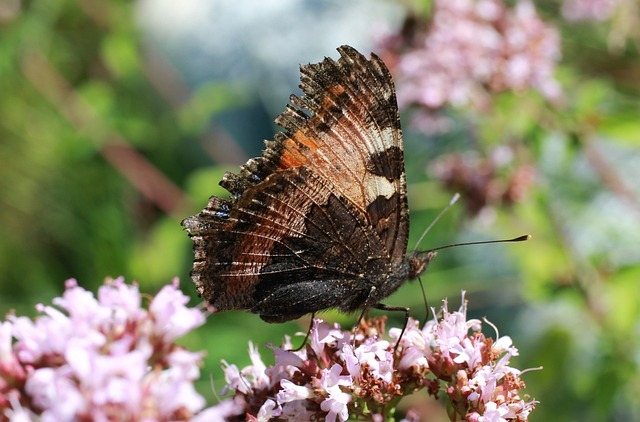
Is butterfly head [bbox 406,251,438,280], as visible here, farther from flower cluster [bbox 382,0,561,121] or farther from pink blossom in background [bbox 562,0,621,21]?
pink blossom in background [bbox 562,0,621,21]

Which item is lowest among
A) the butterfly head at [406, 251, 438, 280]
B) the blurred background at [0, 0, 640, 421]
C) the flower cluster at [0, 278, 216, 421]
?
the flower cluster at [0, 278, 216, 421]

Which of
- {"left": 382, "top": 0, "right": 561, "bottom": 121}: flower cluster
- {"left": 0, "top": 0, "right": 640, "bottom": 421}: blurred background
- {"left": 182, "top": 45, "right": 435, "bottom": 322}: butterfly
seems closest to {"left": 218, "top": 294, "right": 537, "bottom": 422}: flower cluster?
{"left": 182, "top": 45, "right": 435, "bottom": 322}: butterfly

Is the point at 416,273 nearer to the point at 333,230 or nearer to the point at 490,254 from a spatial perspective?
the point at 333,230

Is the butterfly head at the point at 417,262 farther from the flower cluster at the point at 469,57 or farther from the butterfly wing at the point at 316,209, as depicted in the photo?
the flower cluster at the point at 469,57

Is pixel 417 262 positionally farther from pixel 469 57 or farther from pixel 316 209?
pixel 469 57

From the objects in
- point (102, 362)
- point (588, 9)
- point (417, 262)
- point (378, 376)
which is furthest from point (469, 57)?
point (102, 362)

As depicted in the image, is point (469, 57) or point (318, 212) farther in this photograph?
point (469, 57)

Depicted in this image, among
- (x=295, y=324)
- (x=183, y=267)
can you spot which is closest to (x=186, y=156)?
(x=183, y=267)
